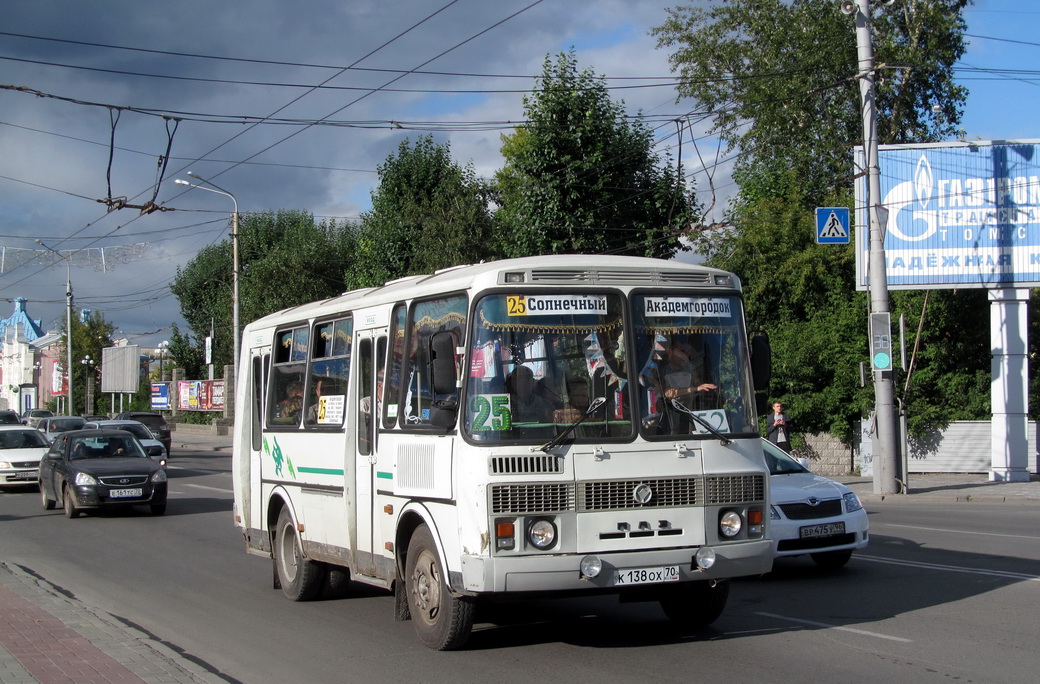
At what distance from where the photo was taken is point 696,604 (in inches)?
325

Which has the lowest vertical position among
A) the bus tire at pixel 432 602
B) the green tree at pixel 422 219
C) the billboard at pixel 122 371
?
the bus tire at pixel 432 602

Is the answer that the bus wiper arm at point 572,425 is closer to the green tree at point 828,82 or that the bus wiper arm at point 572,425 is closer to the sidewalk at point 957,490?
the sidewalk at point 957,490

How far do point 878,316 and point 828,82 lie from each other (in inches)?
746

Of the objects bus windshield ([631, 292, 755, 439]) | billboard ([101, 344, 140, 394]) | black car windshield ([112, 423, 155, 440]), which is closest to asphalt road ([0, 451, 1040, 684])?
bus windshield ([631, 292, 755, 439])

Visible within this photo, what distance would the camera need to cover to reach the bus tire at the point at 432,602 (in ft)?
24.7

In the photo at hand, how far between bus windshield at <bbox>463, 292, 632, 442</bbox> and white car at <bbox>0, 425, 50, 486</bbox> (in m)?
20.3

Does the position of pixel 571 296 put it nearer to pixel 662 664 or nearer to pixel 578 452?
pixel 578 452

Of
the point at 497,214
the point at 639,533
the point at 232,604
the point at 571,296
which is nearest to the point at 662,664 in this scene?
the point at 639,533

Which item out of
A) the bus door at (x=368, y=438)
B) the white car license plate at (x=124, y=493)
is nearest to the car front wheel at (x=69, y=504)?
the white car license plate at (x=124, y=493)

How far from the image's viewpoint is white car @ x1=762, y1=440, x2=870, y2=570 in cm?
1076

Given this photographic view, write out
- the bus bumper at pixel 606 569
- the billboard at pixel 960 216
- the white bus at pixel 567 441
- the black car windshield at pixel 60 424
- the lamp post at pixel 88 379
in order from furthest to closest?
the lamp post at pixel 88 379 → the black car windshield at pixel 60 424 → the billboard at pixel 960 216 → the white bus at pixel 567 441 → the bus bumper at pixel 606 569

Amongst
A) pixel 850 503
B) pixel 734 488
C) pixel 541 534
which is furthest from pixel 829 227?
pixel 541 534

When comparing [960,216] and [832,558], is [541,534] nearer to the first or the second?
[832,558]

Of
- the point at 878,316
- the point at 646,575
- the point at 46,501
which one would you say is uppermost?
the point at 878,316
